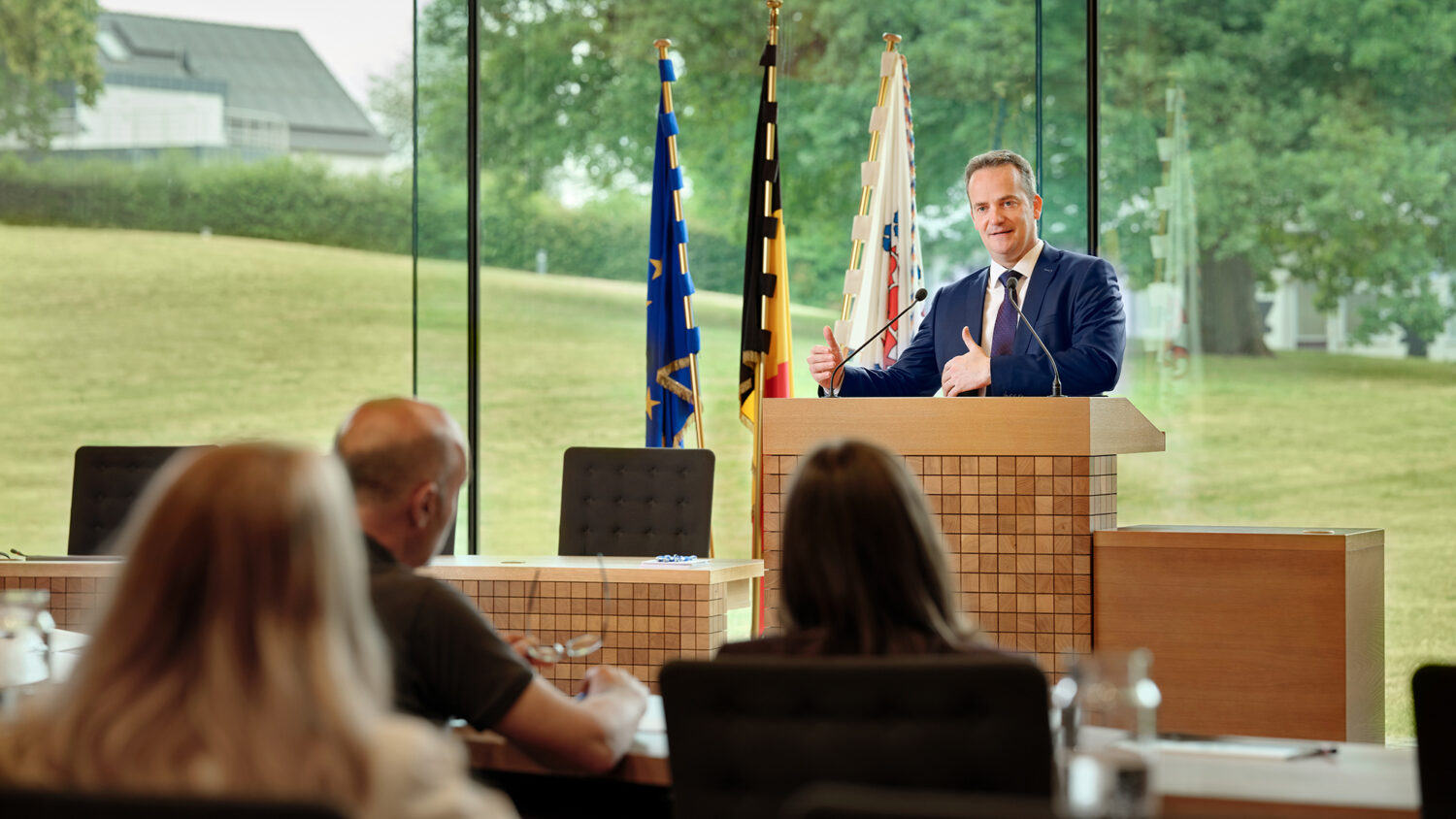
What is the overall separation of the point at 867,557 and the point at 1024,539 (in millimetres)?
1885

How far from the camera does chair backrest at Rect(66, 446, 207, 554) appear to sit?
4930mm

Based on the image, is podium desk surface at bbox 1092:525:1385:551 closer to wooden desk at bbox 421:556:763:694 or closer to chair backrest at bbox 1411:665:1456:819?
wooden desk at bbox 421:556:763:694

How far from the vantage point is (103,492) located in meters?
4.95

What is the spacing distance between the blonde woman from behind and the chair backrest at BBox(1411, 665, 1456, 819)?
1.15 metres

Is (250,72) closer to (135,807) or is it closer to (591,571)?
(591,571)

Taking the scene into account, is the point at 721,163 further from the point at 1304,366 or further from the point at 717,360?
the point at 1304,366

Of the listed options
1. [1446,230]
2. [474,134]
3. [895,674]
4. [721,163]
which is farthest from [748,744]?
[721,163]

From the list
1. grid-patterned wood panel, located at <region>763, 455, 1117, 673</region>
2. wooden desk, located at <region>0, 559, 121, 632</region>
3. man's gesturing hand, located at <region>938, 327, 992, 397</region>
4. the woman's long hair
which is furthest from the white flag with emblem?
the woman's long hair

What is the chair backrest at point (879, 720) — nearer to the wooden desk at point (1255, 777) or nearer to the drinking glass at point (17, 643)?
the wooden desk at point (1255, 777)

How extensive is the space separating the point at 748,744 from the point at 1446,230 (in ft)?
22.1

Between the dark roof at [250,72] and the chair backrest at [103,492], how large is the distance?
15.7 ft

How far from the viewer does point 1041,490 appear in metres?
3.63

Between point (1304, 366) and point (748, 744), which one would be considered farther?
point (1304, 366)

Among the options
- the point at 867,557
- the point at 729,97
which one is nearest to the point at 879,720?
the point at 867,557
